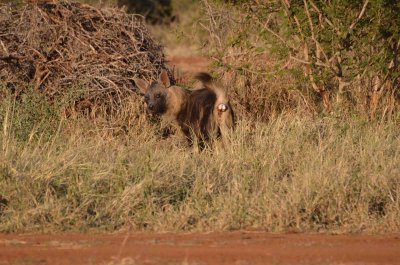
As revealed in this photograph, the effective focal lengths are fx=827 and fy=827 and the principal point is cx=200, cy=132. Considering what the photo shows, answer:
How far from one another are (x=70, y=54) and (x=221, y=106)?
2.00 metres

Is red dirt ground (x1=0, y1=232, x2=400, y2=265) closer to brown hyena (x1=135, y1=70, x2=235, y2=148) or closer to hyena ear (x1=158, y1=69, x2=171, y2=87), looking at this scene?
brown hyena (x1=135, y1=70, x2=235, y2=148)

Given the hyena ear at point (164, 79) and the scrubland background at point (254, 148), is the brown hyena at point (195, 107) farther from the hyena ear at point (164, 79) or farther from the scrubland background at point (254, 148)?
the scrubland background at point (254, 148)

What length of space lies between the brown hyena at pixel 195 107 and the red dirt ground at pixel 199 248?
3537mm

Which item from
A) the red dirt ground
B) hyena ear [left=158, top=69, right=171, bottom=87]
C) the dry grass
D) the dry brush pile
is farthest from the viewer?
hyena ear [left=158, top=69, right=171, bottom=87]

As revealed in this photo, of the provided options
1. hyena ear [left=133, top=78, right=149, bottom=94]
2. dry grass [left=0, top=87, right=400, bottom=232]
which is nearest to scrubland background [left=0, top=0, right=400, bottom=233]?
dry grass [left=0, top=87, right=400, bottom=232]

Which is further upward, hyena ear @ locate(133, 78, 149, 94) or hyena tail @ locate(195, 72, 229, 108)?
hyena tail @ locate(195, 72, 229, 108)

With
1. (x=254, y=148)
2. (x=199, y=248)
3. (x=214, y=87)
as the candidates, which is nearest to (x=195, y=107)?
(x=214, y=87)

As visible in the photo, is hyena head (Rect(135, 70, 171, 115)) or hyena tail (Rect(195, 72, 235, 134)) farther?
→ hyena head (Rect(135, 70, 171, 115))

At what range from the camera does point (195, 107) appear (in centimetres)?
1001

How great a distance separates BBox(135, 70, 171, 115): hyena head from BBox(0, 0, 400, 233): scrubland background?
9.7 inches

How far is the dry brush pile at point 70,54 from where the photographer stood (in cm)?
1004

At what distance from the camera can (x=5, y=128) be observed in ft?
25.8

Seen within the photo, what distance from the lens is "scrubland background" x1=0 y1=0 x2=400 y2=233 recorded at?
21.7 ft

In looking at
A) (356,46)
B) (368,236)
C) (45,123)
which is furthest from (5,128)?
(356,46)
